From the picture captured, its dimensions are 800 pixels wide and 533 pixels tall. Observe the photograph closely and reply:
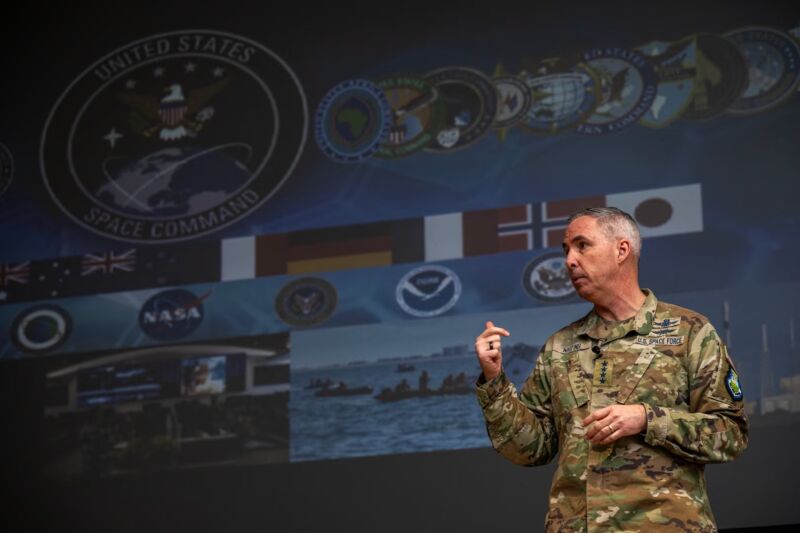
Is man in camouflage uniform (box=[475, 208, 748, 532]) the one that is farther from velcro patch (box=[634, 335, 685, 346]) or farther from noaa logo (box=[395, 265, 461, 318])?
noaa logo (box=[395, 265, 461, 318])

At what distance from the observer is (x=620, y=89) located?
15.3ft

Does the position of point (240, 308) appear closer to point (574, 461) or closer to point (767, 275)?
point (767, 275)

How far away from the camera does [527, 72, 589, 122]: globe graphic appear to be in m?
4.70

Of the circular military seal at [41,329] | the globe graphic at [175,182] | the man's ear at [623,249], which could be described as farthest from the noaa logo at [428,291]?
the man's ear at [623,249]

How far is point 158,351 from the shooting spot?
4848mm

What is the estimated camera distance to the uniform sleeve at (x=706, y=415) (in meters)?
2.46

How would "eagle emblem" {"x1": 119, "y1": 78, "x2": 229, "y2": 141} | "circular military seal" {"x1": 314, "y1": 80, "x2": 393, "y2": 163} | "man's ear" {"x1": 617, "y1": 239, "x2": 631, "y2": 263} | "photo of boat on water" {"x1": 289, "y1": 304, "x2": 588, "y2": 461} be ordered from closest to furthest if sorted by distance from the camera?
1. "man's ear" {"x1": 617, "y1": 239, "x2": 631, "y2": 263}
2. "photo of boat on water" {"x1": 289, "y1": 304, "x2": 588, "y2": 461}
3. "circular military seal" {"x1": 314, "y1": 80, "x2": 393, "y2": 163}
4. "eagle emblem" {"x1": 119, "y1": 78, "x2": 229, "y2": 141}

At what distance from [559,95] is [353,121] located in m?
0.82

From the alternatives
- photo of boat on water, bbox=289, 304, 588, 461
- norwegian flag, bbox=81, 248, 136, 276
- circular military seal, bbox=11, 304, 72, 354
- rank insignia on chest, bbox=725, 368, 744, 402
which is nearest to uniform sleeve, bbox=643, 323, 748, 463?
rank insignia on chest, bbox=725, 368, 744, 402

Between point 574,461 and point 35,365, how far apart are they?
297 centimetres

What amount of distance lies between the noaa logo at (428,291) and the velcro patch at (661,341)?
1.94 metres

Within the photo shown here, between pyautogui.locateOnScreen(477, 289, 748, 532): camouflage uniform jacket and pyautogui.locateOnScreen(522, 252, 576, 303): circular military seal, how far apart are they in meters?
1.68

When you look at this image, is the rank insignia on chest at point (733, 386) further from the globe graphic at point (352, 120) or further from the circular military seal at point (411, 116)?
the globe graphic at point (352, 120)

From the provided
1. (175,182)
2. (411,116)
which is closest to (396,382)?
(411,116)
